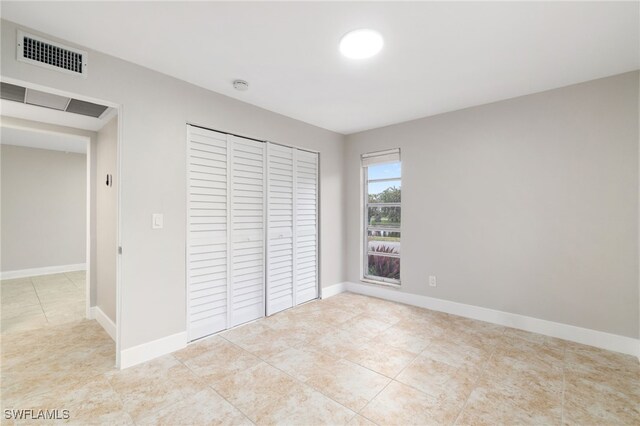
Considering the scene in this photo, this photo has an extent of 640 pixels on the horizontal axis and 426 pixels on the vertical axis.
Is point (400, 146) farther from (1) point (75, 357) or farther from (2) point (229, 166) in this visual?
(1) point (75, 357)

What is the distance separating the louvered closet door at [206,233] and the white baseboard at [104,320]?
2.85ft

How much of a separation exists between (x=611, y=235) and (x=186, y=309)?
12.9 ft

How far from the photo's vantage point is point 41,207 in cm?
529

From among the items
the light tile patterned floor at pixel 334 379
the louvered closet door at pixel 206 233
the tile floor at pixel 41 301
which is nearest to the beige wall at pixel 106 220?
the light tile patterned floor at pixel 334 379

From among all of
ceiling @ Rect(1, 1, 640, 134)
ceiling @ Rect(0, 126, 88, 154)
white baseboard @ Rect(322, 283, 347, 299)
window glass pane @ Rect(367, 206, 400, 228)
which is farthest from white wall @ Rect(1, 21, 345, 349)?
ceiling @ Rect(0, 126, 88, 154)

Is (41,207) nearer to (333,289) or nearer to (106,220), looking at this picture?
(106,220)

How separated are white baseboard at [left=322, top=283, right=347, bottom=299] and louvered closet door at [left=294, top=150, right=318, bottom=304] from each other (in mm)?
137

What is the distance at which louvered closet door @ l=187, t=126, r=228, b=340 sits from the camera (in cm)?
263

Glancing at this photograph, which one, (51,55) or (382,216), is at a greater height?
(51,55)

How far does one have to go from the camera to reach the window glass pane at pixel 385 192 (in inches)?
154

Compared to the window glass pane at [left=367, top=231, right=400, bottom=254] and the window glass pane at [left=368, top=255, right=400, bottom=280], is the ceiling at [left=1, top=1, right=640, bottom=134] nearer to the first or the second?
the window glass pane at [left=367, top=231, right=400, bottom=254]

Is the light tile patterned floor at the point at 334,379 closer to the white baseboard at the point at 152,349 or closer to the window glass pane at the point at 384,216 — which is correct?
the white baseboard at the point at 152,349

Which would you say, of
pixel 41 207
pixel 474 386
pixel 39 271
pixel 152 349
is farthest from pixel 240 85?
pixel 39 271

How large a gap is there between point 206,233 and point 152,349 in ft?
3.54
